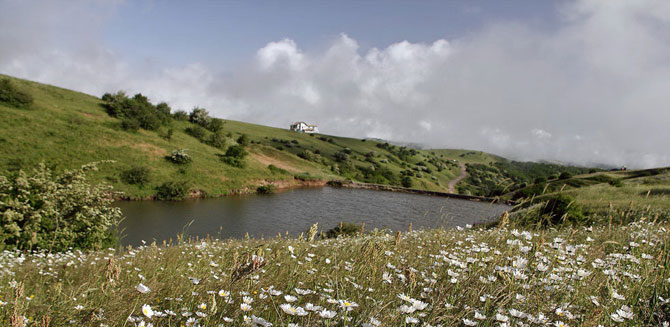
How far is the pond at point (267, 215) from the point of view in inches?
771

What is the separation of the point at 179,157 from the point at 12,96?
19.2m

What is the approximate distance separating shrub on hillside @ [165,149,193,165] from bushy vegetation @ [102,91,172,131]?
8332mm

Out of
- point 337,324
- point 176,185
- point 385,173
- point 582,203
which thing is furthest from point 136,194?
point 385,173

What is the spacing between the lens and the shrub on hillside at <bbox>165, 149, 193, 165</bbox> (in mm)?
37438

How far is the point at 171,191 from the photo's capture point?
1160 inches

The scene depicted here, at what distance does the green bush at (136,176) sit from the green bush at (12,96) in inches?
693

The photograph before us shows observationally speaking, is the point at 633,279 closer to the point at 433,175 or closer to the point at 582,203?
the point at 582,203

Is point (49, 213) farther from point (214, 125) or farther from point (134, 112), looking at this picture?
point (214, 125)

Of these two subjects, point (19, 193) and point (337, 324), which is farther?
point (19, 193)

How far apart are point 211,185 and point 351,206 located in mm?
16337

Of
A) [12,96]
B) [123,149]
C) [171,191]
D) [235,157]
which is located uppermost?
[12,96]

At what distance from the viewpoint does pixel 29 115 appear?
111 feet

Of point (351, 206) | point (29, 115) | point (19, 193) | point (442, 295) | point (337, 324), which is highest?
point (29, 115)

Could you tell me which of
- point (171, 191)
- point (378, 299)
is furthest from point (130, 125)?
point (378, 299)
